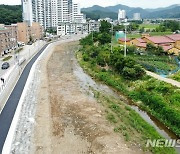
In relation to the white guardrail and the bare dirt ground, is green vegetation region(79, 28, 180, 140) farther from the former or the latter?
the white guardrail

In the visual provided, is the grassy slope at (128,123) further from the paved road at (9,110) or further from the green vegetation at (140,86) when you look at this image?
the paved road at (9,110)

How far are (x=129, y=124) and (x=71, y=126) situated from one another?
15.2 ft

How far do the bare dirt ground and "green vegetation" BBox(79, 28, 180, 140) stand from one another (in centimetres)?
484

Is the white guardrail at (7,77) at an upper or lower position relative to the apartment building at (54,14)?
lower

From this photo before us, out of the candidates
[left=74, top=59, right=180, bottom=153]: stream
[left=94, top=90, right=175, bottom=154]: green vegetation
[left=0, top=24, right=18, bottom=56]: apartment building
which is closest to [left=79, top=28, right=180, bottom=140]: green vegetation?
[left=74, top=59, right=180, bottom=153]: stream

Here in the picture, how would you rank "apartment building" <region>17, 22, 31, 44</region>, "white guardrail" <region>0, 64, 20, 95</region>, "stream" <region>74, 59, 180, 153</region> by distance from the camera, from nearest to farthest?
"stream" <region>74, 59, 180, 153</region> < "white guardrail" <region>0, 64, 20, 95</region> < "apartment building" <region>17, 22, 31, 44</region>

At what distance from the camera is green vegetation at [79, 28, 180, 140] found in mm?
23656

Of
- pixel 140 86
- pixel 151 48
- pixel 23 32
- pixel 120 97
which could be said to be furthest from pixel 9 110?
pixel 23 32

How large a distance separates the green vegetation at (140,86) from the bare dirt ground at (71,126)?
484 cm

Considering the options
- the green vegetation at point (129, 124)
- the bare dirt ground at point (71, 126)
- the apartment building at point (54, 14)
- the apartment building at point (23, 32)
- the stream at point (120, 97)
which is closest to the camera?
the bare dirt ground at point (71, 126)

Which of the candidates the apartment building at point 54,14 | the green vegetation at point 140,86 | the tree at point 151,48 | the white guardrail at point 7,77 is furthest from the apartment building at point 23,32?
the tree at point 151,48

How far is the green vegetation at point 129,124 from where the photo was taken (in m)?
19.0

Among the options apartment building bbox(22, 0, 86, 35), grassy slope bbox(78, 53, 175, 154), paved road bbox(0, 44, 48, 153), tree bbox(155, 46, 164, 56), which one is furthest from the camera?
apartment building bbox(22, 0, 86, 35)

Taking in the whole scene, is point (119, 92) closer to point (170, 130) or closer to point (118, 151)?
point (170, 130)
